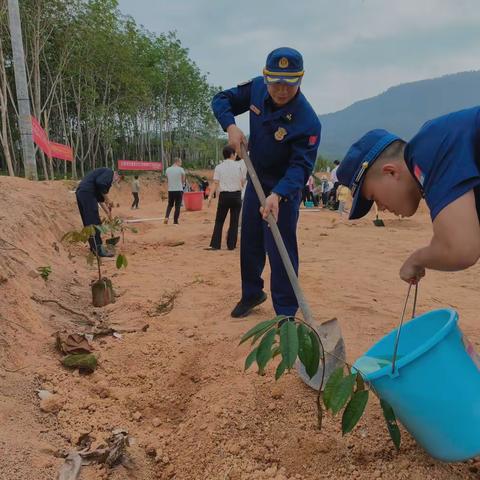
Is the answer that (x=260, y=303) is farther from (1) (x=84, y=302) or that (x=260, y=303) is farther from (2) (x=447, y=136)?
(2) (x=447, y=136)

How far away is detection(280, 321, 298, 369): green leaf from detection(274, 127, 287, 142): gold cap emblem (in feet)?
4.88

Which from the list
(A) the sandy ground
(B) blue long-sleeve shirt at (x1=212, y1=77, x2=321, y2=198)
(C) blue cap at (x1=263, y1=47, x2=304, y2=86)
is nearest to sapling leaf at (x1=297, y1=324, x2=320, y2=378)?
(A) the sandy ground

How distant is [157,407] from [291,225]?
4.01 ft

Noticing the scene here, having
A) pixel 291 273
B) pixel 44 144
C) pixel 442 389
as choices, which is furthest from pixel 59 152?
pixel 442 389

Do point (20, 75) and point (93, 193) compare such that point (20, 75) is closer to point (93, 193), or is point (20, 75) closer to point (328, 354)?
point (93, 193)

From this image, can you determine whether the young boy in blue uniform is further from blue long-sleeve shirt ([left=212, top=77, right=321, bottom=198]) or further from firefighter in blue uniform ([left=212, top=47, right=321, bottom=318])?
blue long-sleeve shirt ([left=212, top=77, right=321, bottom=198])

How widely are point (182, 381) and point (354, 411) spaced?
120 cm

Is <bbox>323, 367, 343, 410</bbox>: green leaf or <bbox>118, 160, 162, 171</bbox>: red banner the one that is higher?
<bbox>118, 160, 162, 171</bbox>: red banner

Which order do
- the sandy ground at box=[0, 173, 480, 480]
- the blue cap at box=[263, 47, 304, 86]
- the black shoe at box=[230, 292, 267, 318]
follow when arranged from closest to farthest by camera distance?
1. the sandy ground at box=[0, 173, 480, 480]
2. the blue cap at box=[263, 47, 304, 86]
3. the black shoe at box=[230, 292, 267, 318]

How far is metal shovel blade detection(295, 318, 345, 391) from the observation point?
1871 mm

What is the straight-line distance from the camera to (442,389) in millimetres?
1192

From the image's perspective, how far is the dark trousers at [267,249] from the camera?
2.54 metres

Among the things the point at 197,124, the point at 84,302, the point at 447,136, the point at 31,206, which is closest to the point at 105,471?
the point at 447,136

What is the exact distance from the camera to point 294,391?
1907 millimetres
